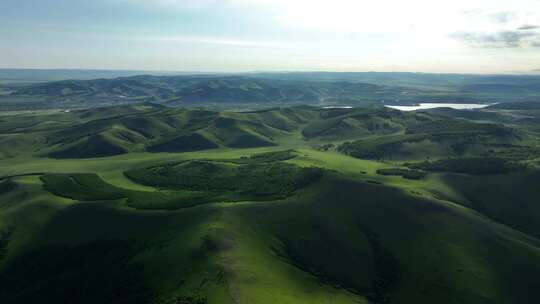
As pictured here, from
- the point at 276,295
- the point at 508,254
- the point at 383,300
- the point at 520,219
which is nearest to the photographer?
the point at 276,295

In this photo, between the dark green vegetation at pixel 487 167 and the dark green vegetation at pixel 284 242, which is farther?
the dark green vegetation at pixel 487 167

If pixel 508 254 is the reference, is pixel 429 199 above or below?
above

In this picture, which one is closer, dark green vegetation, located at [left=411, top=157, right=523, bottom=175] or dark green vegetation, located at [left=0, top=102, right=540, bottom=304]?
dark green vegetation, located at [left=0, top=102, right=540, bottom=304]

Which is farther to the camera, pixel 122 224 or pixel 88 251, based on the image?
pixel 122 224

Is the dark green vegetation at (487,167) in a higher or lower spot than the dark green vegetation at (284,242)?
higher

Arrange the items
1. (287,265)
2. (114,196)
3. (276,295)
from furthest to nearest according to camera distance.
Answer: (114,196) < (287,265) < (276,295)

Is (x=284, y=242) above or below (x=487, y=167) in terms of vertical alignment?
below

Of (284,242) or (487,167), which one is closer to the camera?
(284,242)

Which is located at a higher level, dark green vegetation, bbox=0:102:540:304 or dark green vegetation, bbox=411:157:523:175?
dark green vegetation, bbox=411:157:523:175

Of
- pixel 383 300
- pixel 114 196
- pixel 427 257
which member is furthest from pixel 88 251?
pixel 427 257

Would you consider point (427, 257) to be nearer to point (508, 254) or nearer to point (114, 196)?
point (508, 254)
